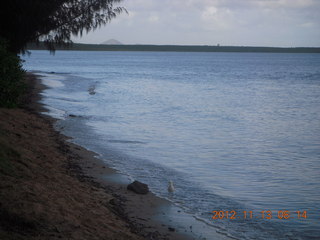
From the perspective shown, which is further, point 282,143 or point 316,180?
point 282,143

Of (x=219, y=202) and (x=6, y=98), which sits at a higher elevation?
(x=6, y=98)

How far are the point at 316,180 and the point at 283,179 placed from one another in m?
0.83

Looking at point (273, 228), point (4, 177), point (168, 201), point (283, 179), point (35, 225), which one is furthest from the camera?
point (283, 179)

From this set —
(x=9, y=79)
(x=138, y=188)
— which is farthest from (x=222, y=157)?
(x=9, y=79)

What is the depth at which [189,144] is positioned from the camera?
16594mm

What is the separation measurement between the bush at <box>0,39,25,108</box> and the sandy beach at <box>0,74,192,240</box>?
285 centimetres

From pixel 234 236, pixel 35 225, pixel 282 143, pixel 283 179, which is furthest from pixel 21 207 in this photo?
pixel 282 143

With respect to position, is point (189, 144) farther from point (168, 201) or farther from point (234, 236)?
point (234, 236)
